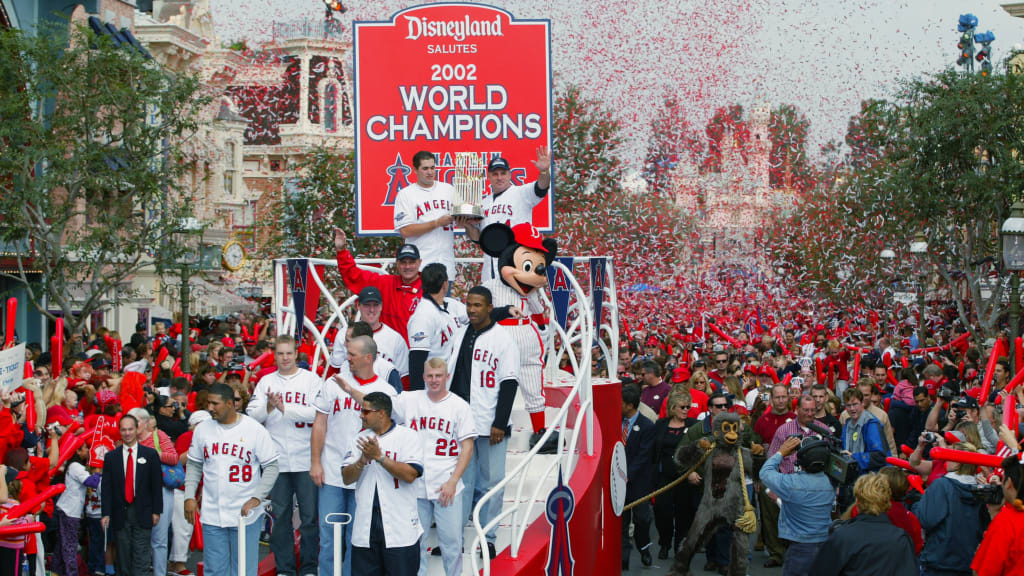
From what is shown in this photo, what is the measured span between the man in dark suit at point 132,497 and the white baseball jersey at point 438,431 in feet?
12.1

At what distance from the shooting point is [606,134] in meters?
31.0

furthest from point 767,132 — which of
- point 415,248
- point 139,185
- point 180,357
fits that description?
point 415,248

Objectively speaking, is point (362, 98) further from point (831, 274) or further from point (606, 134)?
point (831, 274)

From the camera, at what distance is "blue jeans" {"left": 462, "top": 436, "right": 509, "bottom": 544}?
30.2 feet

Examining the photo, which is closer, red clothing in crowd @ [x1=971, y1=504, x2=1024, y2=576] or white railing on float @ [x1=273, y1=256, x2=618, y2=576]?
red clothing in crowd @ [x1=971, y1=504, x2=1024, y2=576]

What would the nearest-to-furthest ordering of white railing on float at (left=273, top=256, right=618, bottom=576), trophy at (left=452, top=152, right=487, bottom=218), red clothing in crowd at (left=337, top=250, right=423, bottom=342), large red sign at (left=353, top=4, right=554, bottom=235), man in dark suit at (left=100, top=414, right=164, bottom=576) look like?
white railing on float at (left=273, top=256, right=618, bottom=576) < red clothing in crowd at (left=337, top=250, right=423, bottom=342) < man in dark suit at (left=100, top=414, right=164, bottom=576) < trophy at (left=452, top=152, right=487, bottom=218) < large red sign at (left=353, top=4, right=554, bottom=235)

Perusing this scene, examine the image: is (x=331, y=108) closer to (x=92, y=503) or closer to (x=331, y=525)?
(x=92, y=503)

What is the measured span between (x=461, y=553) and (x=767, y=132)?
2815cm

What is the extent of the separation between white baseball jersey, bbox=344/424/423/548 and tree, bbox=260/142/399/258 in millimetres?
24111

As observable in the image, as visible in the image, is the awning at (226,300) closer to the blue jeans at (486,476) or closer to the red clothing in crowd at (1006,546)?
the blue jeans at (486,476)

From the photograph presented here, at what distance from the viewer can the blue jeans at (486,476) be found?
9.22m

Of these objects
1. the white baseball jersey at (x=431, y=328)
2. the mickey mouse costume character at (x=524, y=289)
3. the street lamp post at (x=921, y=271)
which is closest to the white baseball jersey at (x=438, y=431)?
the mickey mouse costume character at (x=524, y=289)

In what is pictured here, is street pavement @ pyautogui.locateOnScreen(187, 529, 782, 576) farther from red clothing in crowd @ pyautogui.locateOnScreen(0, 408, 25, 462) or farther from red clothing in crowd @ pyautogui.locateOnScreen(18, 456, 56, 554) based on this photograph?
red clothing in crowd @ pyautogui.locateOnScreen(0, 408, 25, 462)

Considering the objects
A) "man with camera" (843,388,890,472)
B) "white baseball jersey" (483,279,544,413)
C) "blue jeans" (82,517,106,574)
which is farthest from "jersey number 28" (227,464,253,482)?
"man with camera" (843,388,890,472)
